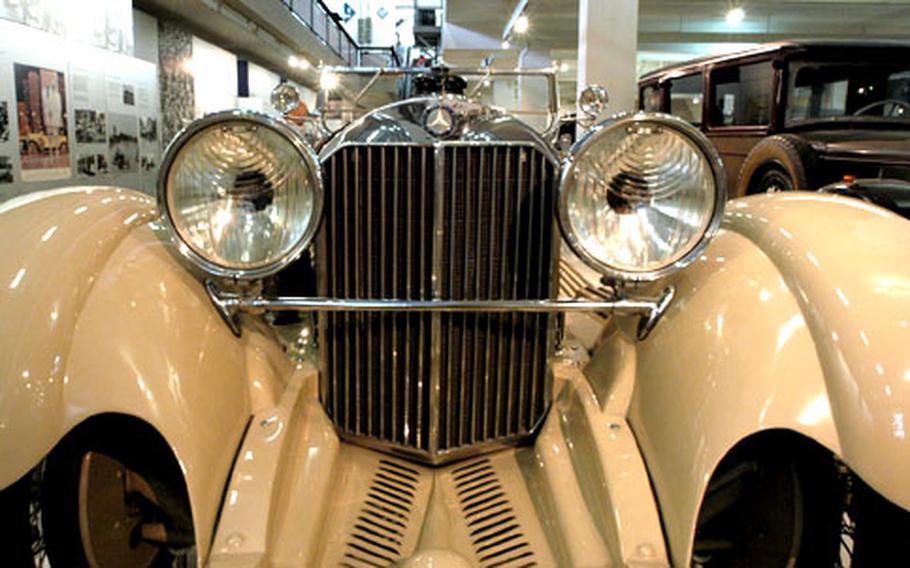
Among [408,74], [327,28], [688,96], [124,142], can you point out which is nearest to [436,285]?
[408,74]

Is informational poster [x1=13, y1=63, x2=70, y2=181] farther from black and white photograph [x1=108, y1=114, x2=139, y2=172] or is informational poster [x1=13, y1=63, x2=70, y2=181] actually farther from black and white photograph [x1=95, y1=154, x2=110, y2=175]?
black and white photograph [x1=108, y1=114, x2=139, y2=172]

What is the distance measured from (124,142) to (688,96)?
17.1 feet

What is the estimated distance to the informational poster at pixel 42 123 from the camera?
431 cm

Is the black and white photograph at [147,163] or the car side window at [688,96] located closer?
the black and white photograph at [147,163]

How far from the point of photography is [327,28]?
1678cm

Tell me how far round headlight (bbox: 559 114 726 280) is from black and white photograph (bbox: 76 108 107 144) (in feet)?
14.4

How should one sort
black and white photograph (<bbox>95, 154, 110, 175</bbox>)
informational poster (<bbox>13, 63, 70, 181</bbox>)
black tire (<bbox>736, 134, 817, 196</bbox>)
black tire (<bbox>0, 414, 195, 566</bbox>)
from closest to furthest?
black tire (<bbox>0, 414, 195, 566</bbox>), informational poster (<bbox>13, 63, 70, 181</bbox>), black tire (<bbox>736, 134, 817, 196</bbox>), black and white photograph (<bbox>95, 154, 110, 175</bbox>)

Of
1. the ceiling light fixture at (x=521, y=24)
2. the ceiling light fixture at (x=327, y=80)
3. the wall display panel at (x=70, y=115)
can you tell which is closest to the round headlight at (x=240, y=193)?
the ceiling light fixture at (x=327, y=80)

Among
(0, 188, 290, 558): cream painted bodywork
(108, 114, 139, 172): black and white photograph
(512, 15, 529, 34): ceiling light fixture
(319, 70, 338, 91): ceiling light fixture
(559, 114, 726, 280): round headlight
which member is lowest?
(0, 188, 290, 558): cream painted bodywork

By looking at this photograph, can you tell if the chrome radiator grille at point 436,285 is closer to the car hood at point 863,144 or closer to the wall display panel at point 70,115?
the wall display panel at point 70,115

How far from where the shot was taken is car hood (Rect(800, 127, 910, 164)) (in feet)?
15.7

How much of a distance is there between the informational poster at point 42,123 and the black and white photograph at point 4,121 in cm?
12

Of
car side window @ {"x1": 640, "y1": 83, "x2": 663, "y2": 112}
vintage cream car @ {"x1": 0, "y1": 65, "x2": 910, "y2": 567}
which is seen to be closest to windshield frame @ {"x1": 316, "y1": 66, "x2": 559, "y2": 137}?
vintage cream car @ {"x1": 0, "y1": 65, "x2": 910, "y2": 567}

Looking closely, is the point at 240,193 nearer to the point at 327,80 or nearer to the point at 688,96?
the point at 327,80
